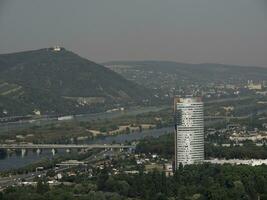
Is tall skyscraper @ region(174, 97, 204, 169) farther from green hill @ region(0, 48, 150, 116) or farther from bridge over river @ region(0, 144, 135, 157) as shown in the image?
green hill @ region(0, 48, 150, 116)

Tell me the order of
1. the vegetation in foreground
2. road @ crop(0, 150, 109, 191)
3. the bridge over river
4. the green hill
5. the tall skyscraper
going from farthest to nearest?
the green hill < the bridge over river < the tall skyscraper < road @ crop(0, 150, 109, 191) < the vegetation in foreground

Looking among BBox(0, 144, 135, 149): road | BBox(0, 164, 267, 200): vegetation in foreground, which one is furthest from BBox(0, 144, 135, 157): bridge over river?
BBox(0, 164, 267, 200): vegetation in foreground

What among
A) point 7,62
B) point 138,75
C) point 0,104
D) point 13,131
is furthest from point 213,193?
point 138,75

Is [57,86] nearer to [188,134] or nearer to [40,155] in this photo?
[40,155]

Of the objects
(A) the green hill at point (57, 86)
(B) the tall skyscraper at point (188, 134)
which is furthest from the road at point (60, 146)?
(A) the green hill at point (57, 86)

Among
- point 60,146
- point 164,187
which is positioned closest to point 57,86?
point 60,146
